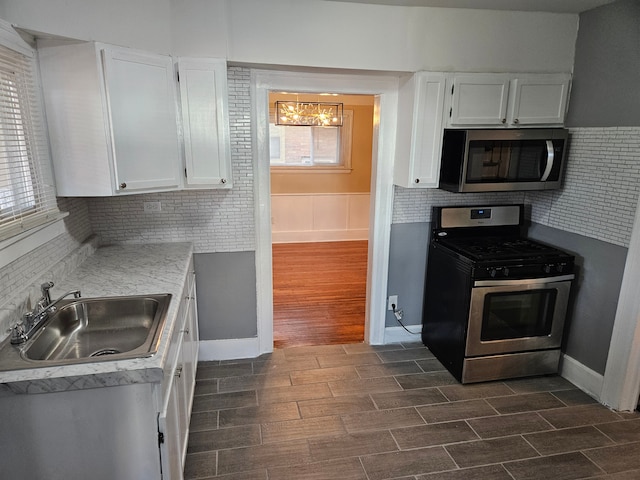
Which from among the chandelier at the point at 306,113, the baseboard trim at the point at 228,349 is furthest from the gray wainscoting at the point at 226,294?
the chandelier at the point at 306,113

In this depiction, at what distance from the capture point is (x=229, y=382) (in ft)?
9.28

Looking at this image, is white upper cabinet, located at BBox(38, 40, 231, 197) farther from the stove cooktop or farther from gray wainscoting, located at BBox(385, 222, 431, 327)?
the stove cooktop

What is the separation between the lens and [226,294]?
→ 3.08m

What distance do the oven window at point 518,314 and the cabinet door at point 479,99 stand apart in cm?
120

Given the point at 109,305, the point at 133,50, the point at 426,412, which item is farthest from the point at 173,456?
the point at 133,50

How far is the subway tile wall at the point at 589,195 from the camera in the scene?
2.44 meters

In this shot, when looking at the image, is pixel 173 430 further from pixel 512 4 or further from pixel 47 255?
pixel 512 4

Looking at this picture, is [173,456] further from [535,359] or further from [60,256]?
[535,359]

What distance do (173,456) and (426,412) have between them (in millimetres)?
1571

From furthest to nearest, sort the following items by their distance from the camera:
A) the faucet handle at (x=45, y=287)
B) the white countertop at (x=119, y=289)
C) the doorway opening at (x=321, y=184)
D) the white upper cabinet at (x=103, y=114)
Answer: the doorway opening at (x=321, y=184)
the white upper cabinet at (x=103, y=114)
the faucet handle at (x=45, y=287)
the white countertop at (x=119, y=289)

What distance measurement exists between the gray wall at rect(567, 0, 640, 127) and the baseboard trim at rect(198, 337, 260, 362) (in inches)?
112

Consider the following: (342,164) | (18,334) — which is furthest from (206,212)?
(342,164)

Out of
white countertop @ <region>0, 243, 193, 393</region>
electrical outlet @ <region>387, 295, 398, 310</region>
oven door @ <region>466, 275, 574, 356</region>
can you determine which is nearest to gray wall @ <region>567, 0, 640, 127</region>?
oven door @ <region>466, 275, 574, 356</region>

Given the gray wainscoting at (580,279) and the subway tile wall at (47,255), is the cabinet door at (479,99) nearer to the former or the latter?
the gray wainscoting at (580,279)
